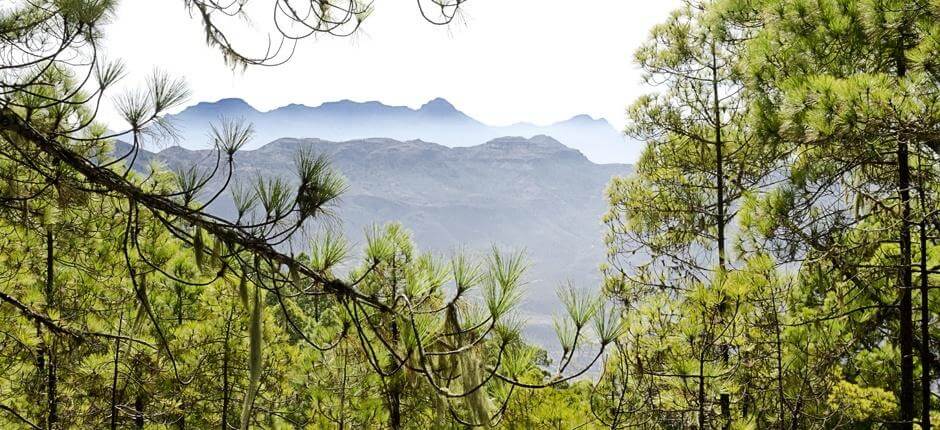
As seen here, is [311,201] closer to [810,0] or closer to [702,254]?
[810,0]

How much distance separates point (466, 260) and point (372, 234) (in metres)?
0.30

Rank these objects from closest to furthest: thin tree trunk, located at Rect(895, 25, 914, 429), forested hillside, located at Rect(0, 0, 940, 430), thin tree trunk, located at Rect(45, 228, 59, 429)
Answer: forested hillside, located at Rect(0, 0, 940, 430) < thin tree trunk, located at Rect(895, 25, 914, 429) < thin tree trunk, located at Rect(45, 228, 59, 429)

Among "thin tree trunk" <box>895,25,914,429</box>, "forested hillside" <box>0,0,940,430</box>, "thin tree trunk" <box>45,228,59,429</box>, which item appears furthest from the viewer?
"thin tree trunk" <box>45,228,59,429</box>

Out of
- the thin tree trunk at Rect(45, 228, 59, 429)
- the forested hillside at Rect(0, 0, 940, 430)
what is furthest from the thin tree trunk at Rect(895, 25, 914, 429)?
the thin tree trunk at Rect(45, 228, 59, 429)

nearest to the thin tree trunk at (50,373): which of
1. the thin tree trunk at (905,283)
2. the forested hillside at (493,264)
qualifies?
the forested hillside at (493,264)

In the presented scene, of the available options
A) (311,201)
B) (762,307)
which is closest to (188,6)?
(311,201)

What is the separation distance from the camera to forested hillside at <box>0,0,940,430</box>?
1356mm

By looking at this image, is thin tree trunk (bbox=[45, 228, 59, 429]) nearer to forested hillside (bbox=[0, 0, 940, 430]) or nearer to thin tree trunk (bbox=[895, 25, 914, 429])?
forested hillside (bbox=[0, 0, 940, 430])

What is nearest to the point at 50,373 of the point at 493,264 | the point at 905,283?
the point at 493,264

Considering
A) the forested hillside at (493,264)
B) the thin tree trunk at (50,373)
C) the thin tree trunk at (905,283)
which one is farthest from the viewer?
the thin tree trunk at (50,373)

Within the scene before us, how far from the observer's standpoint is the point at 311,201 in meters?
1.33

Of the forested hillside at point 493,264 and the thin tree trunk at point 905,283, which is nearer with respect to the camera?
the forested hillside at point 493,264

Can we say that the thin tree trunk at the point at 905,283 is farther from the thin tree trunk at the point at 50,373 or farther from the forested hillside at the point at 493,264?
the thin tree trunk at the point at 50,373

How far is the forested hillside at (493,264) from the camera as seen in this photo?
1356 millimetres
